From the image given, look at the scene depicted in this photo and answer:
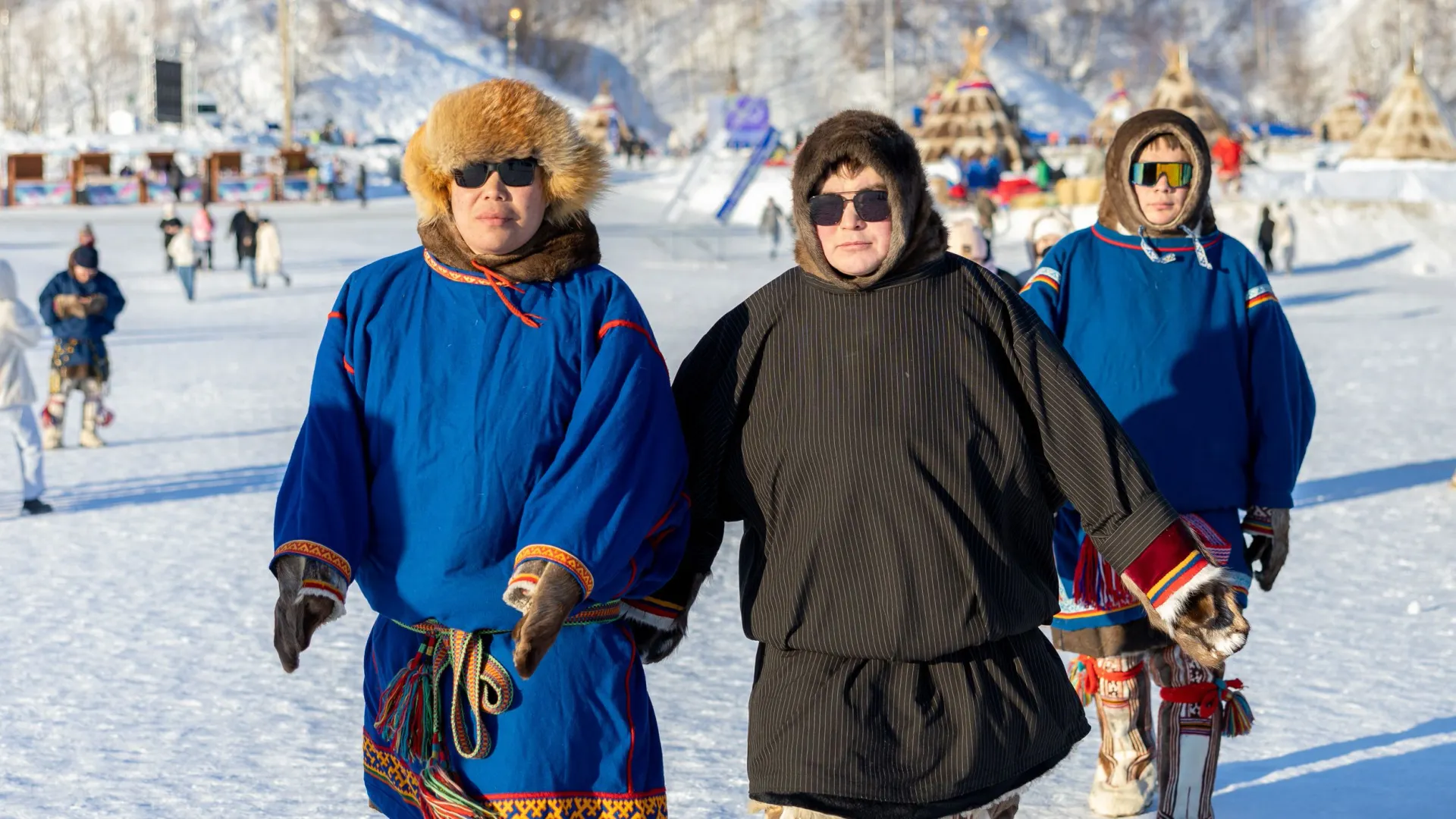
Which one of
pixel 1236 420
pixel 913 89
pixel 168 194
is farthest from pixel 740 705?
pixel 913 89

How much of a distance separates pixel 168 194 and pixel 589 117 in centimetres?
2249

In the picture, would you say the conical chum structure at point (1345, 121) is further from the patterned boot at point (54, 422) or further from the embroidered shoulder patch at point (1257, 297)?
the embroidered shoulder patch at point (1257, 297)

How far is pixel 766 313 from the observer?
2797mm

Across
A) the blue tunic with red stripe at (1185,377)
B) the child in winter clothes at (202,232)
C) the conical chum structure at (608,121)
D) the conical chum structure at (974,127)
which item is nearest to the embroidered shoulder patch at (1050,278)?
the blue tunic with red stripe at (1185,377)

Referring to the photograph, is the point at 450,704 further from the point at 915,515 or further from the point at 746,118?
the point at 746,118

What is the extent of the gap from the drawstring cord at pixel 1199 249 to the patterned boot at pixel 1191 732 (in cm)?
85

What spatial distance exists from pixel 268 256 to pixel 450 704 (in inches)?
814

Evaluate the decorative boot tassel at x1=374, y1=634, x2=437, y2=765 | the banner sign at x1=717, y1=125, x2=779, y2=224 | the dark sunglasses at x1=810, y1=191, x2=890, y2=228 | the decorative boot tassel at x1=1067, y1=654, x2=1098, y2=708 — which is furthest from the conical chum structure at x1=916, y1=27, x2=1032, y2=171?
the decorative boot tassel at x1=374, y1=634, x2=437, y2=765

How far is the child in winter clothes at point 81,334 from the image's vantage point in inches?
385

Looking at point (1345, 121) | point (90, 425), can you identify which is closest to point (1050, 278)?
point (90, 425)

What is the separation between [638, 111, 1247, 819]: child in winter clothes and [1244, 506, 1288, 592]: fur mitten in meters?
1.16

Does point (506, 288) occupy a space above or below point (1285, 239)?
above

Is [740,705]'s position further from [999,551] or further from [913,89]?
[913,89]

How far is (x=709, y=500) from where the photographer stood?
Answer: 2.84 m
